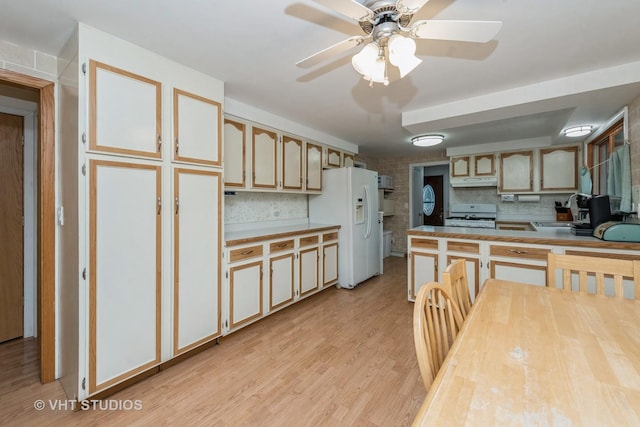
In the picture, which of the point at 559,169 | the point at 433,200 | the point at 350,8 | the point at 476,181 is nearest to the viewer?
the point at 350,8

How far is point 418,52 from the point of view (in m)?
1.93

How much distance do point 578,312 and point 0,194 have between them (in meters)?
4.14

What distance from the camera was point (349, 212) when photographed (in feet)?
12.5

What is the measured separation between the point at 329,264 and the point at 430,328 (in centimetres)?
274

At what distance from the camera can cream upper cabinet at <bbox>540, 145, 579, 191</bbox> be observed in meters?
4.15

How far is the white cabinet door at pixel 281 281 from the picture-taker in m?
2.89

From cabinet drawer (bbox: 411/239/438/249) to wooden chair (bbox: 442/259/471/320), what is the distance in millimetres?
1593

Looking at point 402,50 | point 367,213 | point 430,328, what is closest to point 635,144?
point 402,50

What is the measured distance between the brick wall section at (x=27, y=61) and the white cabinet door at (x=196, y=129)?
813mm

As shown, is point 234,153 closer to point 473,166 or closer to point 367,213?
point 367,213

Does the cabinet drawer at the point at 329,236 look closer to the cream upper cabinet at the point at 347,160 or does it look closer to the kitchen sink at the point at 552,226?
the cream upper cabinet at the point at 347,160

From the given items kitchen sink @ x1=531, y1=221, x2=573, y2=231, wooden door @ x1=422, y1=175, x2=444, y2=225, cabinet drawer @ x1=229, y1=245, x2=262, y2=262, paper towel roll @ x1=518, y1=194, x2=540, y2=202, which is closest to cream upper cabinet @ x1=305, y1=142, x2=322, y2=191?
cabinet drawer @ x1=229, y1=245, x2=262, y2=262

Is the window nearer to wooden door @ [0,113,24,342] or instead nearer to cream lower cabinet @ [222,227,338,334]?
cream lower cabinet @ [222,227,338,334]

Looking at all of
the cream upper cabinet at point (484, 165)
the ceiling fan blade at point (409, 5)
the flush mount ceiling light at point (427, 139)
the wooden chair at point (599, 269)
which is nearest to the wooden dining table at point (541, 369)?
the wooden chair at point (599, 269)
